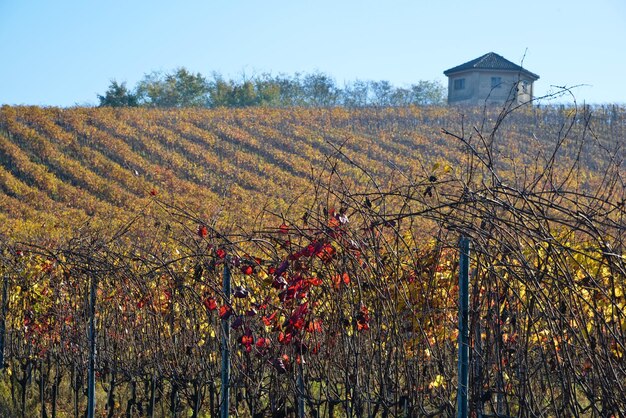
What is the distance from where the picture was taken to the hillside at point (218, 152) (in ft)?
91.9

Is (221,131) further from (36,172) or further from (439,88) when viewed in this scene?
(439,88)

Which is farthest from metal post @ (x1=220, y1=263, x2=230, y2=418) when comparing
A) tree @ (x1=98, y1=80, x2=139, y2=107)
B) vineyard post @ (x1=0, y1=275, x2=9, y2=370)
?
tree @ (x1=98, y1=80, x2=139, y2=107)

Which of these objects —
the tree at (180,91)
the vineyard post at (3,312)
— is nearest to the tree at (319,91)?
the tree at (180,91)

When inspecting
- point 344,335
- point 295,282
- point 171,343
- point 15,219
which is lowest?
point 15,219

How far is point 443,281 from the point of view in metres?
5.24

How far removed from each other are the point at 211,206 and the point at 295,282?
23.9 meters

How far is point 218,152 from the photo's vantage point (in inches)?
1421

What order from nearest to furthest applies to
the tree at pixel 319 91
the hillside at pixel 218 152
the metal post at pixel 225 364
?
the metal post at pixel 225 364, the hillside at pixel 218 152, the tree at pixel 319 91

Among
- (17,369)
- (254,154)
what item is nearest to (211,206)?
(254,154)

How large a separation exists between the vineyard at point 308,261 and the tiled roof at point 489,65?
6161mm

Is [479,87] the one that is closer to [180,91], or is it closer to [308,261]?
[180,91]

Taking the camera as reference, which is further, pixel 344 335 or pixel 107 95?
pixel 107 95

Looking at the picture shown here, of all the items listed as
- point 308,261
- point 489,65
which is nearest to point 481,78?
point 489,65

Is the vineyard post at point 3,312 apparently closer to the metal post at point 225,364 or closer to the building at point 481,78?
the metal post at point 225,364
